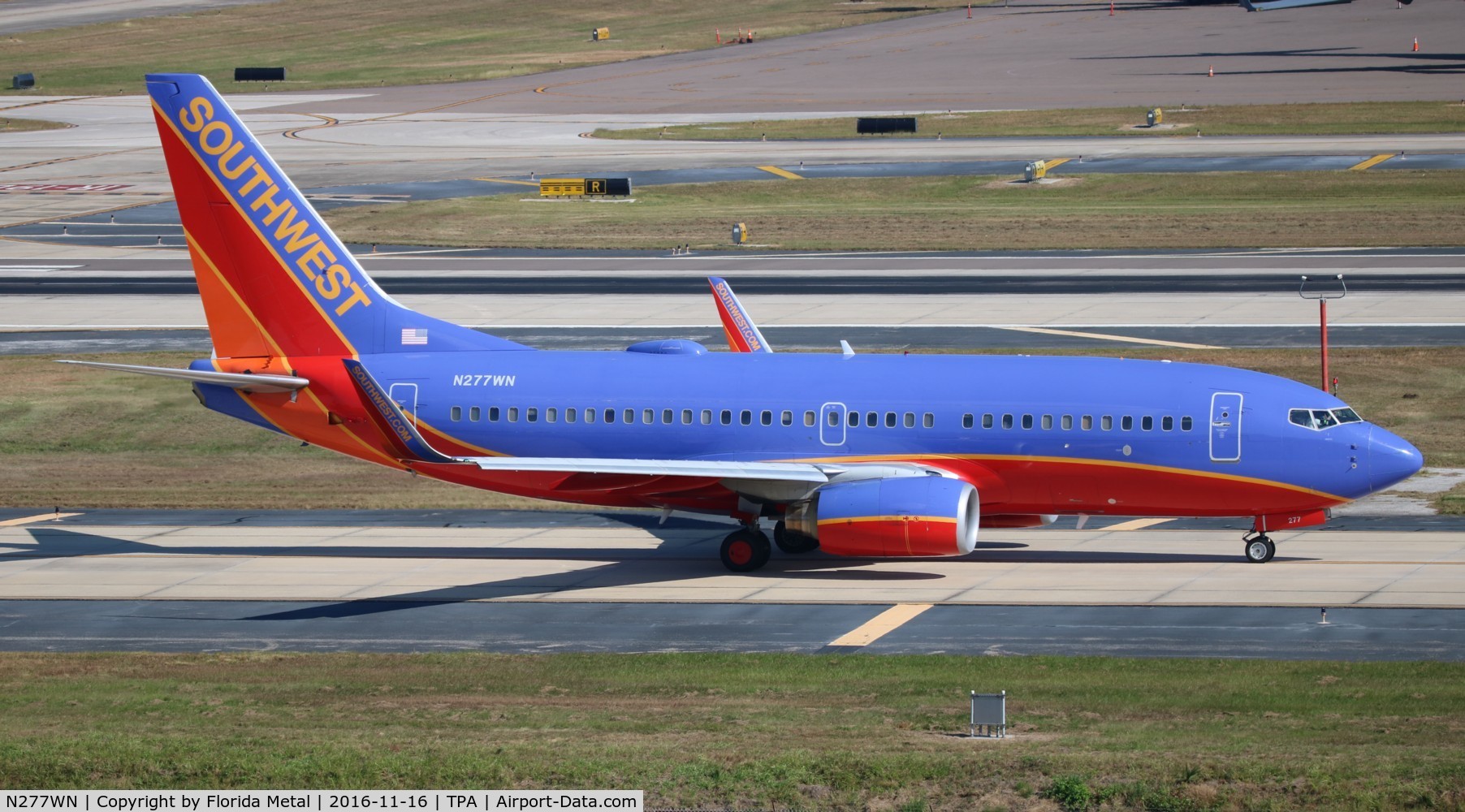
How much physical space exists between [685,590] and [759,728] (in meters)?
11.1

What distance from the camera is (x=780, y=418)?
35438 mm

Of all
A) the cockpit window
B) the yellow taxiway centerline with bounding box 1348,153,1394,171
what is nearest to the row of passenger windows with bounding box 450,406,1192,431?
the cockpit window

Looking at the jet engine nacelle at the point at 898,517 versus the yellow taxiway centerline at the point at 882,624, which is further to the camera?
the jet engine nacelle at the point at 898,517

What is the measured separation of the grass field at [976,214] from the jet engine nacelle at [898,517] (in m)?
45.6

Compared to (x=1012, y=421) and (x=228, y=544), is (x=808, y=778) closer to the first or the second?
(x=1012, y=421)

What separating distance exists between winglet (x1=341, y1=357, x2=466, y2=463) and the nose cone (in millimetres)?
17758

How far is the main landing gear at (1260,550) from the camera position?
114ft

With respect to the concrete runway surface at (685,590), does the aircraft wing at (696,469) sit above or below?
above

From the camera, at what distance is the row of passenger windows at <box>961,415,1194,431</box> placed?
33969 mm

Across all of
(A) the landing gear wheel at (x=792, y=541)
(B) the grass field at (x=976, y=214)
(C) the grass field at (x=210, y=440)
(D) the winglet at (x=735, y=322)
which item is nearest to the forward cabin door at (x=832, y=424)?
(A) the landing gear wheel at (x=792, y=541)

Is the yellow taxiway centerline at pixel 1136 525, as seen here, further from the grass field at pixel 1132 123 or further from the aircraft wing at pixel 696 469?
the grass field at pixel 1132 123

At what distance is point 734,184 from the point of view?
310 feet

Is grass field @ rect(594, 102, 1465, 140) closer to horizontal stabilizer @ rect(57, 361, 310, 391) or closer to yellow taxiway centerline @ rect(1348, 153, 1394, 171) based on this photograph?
yellow taxiway centerline @ rect(1348, 153, 1394, 171)

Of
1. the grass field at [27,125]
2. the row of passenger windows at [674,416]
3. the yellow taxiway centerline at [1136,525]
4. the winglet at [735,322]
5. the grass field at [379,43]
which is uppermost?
the grass field at [379,43]
